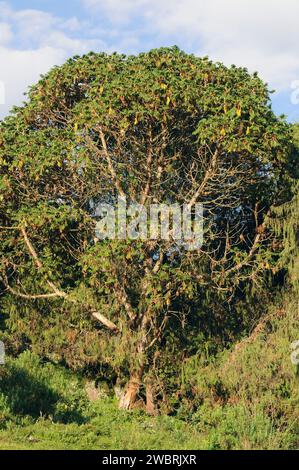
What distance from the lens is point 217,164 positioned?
66.8ft

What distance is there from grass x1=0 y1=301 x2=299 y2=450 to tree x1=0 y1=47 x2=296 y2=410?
1268 millimetres

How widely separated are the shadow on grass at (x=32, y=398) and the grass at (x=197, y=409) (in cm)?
3

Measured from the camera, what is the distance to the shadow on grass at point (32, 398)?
19.8 metres

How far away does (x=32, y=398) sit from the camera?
20.8 metres

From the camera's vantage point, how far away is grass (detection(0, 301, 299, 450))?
16859 mm

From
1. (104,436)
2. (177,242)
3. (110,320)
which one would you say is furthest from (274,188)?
(104,436)

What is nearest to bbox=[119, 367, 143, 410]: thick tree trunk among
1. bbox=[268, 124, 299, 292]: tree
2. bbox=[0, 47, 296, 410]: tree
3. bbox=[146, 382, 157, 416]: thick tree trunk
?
bbox=[0, 47, 296, 410]: tree

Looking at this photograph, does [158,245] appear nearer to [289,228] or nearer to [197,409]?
[289,228]

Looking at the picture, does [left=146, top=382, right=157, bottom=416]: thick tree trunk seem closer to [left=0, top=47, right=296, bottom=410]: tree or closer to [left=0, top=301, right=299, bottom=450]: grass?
[left=0, top=47, right=296, bottom=410]: tree

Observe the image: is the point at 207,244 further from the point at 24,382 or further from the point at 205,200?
the point at 24,382

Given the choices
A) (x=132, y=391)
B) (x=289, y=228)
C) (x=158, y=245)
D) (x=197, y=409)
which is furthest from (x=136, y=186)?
(x=197, y=409)

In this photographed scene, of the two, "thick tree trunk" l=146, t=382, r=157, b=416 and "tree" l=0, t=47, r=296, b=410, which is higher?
"tree" l=0, t=47, r=296, b=410

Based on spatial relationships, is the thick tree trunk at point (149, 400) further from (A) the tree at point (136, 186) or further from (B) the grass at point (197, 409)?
(B) the grass at point (197, 409)

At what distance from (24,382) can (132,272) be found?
5128 millimetres
